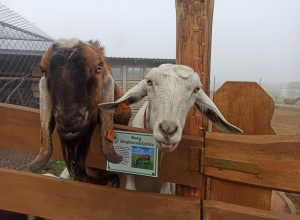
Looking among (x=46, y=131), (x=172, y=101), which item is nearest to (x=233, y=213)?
(x=172, y=101)

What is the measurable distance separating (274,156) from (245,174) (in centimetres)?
21

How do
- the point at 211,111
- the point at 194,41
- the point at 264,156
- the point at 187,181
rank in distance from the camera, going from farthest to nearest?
the point at 211,111 < the point at 194,41 < the point at 187,181 < the point at 264,156

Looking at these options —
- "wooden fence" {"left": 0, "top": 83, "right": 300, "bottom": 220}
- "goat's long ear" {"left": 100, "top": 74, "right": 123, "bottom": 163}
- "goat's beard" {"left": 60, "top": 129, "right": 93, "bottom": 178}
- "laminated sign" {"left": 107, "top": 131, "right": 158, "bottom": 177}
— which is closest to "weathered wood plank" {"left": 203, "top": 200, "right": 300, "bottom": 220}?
"wooden fence" {"left": 0, "top": 83, "right": 300, "bottom": 220}

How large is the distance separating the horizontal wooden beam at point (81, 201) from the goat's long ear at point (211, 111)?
0.61 metres

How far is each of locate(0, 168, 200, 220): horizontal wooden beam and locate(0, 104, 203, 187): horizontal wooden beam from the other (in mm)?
181

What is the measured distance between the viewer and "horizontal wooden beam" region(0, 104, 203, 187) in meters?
1.53

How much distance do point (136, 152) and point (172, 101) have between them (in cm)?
50

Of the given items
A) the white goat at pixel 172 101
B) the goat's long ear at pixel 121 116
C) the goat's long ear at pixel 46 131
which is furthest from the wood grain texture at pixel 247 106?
the goat's long ear at pixel 46 131

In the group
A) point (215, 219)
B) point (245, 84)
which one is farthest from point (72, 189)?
point (245, 84)

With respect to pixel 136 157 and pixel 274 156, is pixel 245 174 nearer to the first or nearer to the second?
pixel 274 156

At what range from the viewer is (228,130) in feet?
5.34

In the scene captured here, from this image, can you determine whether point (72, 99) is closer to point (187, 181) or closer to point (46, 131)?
point (46, 131)

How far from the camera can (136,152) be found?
1631 millimetres

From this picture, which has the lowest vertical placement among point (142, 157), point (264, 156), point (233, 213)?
point (233, 213)
